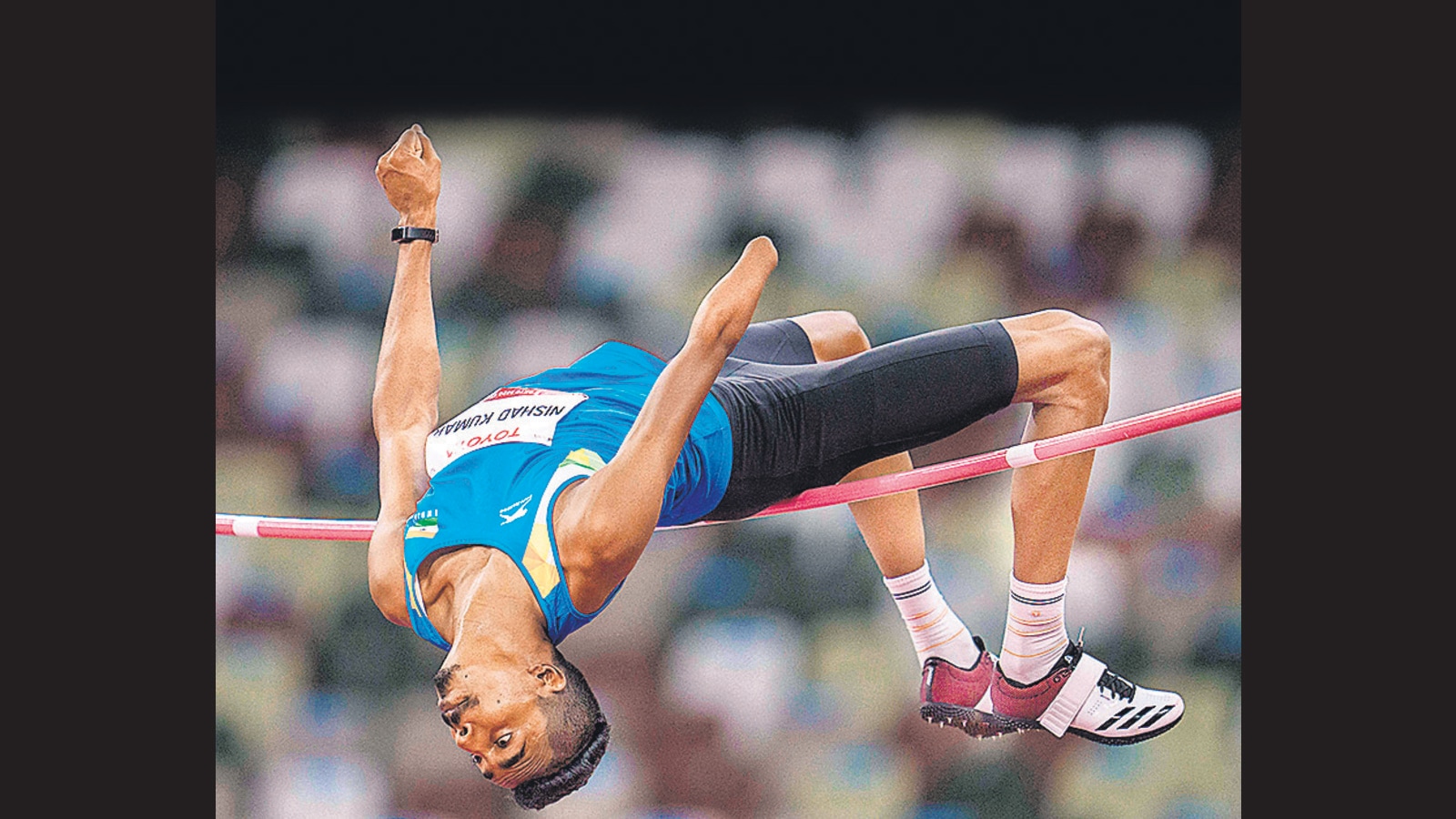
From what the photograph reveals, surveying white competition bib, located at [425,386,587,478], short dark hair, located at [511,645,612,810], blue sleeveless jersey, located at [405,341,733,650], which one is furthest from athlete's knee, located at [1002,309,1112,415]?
short dark hair, located at [511,645,612,810]

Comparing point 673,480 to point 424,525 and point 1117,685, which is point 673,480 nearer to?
point 424,525

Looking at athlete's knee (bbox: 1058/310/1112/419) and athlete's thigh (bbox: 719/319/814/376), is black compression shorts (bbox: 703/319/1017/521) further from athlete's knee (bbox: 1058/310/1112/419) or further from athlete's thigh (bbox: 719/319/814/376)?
athlete's knee (bbox: 1058/310/1112/419)

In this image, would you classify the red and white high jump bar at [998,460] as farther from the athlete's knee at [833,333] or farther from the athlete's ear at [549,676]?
the athlete's ear at [549,676]

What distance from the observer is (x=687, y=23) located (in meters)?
3.27

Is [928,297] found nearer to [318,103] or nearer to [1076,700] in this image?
[1076,700]

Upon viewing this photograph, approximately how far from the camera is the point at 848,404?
2988 mm

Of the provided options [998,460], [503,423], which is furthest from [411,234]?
[998,460]

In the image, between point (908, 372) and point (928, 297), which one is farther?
point (928, 297)

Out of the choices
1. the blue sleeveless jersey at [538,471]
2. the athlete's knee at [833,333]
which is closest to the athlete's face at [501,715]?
the blue sleeveless jersey at [538,471]

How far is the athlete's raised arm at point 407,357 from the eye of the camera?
3.17 meters

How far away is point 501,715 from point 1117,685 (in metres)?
1.44

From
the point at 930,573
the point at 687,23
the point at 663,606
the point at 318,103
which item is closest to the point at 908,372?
the point at 930,573

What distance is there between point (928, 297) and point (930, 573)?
65 cm

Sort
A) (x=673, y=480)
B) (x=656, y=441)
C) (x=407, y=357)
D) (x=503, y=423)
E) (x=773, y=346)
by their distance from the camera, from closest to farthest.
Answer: (x=656, y=441) → (x=673, y=480) → (x=503, y=423) → (x=773, y=346) → (x=407, y=357)
